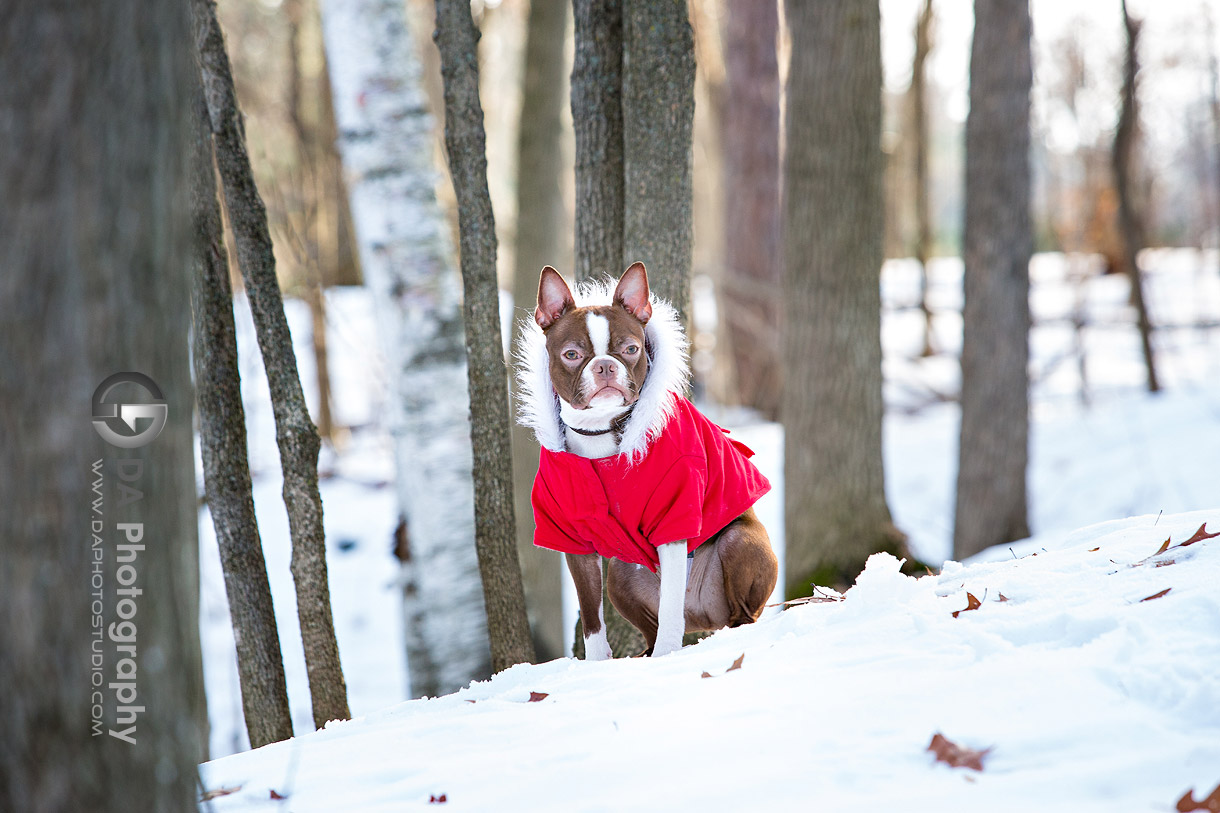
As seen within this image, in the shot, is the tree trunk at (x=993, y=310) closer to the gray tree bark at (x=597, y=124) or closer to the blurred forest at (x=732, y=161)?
the blurred forest at (x=732, y=161)

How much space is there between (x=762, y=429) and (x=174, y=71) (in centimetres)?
895

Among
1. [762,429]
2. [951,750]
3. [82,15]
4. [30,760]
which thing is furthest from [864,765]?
[762,429]

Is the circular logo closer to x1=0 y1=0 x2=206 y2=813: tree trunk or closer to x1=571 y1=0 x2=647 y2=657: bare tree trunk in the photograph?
x1=0 y1=0 x2=206 y2=813: tree trunk

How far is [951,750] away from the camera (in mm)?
2016

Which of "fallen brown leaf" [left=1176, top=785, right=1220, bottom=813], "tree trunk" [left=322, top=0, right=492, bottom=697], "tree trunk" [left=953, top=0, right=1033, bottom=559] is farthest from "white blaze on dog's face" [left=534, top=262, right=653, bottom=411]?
"tree trunk" [left=953, top=0, right=1033, bottom=559]

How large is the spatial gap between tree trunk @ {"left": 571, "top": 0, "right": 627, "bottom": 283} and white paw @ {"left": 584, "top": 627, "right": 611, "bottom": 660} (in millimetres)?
1556

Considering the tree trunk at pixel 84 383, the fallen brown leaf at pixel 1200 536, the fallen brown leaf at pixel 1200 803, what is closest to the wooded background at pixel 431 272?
the tree trunk at pixel 84 383

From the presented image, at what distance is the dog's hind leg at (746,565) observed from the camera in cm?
352

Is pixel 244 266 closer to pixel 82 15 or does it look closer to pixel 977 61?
pixel 82 15

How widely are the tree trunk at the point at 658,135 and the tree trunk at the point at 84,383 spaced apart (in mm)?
2501

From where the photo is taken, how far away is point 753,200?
12.1 metres

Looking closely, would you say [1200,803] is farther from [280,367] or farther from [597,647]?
[280,367]

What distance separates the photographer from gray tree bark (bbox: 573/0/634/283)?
165 inches

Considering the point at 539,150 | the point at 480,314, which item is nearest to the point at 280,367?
the point at 480,314
